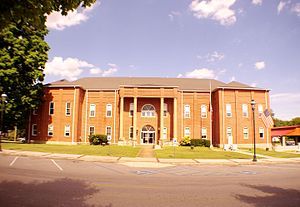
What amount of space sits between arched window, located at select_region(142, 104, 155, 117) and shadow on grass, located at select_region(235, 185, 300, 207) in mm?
34589

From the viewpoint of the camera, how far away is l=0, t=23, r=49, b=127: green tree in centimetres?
3350

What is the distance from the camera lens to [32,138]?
43.0m

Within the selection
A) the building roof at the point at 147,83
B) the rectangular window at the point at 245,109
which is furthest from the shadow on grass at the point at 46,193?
the rectangular window at the point at 245,109

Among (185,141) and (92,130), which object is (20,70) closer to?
(92,130)

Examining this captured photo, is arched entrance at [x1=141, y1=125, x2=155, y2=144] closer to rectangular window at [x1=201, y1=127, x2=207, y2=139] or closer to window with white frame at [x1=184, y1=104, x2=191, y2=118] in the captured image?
window with white frame at [x1=184, y1=104, x2=191, y2=118]

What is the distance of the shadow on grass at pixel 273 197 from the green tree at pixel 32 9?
7.49 m

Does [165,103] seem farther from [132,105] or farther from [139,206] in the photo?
[139,206]

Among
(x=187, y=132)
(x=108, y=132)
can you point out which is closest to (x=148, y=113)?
(x=187, y=132)

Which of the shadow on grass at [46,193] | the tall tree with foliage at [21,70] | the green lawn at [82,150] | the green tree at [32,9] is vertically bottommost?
the green lawn at [82,150]

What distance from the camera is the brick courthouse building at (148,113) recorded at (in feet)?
138

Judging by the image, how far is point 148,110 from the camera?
44.7 metres

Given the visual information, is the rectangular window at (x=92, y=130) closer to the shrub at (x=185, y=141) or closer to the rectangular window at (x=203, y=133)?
the shrub at (x=185, y=141)

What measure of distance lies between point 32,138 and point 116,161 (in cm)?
2915

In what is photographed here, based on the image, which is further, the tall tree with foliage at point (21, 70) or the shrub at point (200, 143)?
the shrub at point (200, 143)
